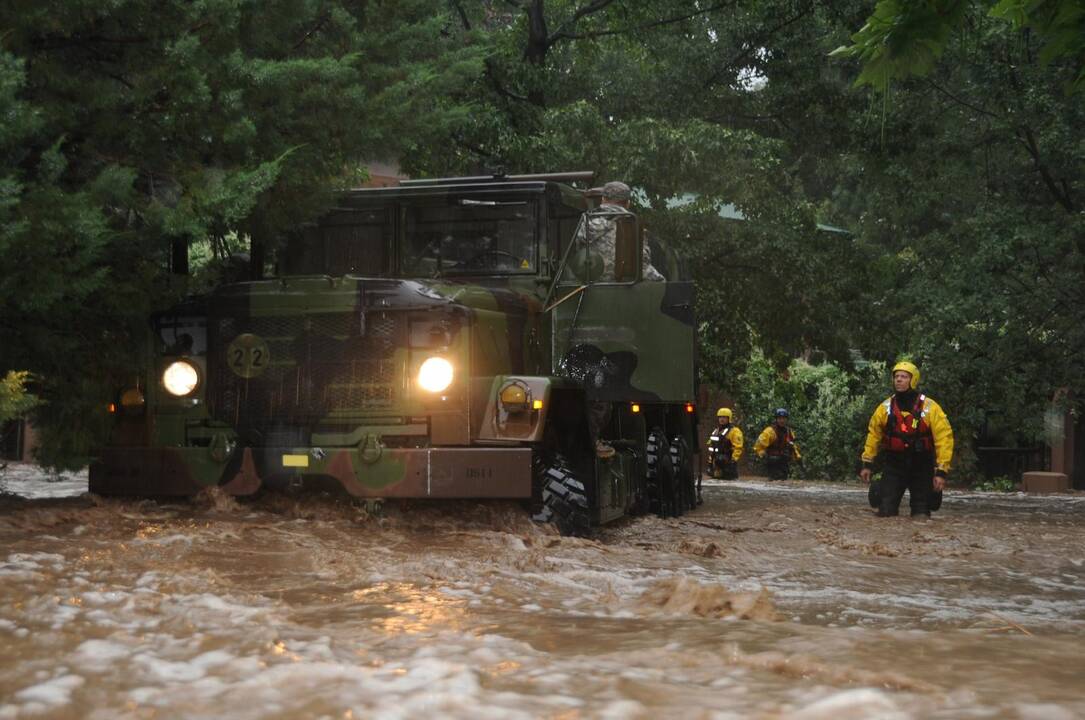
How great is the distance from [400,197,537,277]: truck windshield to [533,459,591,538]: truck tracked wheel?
1752mm

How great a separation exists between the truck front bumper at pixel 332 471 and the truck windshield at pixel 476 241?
1.98m

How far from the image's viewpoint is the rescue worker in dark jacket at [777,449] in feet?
79.0

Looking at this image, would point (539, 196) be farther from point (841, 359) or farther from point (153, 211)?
point (841, 359)

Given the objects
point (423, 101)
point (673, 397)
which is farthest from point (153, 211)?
point (673, 397)

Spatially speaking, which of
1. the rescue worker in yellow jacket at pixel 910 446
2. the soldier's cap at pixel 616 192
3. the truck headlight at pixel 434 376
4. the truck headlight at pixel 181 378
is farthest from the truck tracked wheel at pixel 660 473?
the truck headlight at pixel 181 378

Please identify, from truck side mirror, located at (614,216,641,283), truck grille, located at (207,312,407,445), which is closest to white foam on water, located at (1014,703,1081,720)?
truck grille, located at (207,312,407,445)

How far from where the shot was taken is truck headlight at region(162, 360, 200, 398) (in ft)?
31.4

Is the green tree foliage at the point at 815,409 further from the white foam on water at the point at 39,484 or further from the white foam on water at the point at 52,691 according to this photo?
the white foam on water at the point at 52,691

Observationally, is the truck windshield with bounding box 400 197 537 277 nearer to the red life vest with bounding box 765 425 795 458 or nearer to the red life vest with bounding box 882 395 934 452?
the red life vest with bounding box 882 395 934 452

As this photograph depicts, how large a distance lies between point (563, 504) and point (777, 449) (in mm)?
15272

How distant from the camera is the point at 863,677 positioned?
4.48 m

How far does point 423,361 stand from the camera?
9180 millimetres

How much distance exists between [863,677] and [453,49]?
974 cm

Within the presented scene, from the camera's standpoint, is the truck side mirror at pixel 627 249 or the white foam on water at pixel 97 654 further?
the truck side mirror at pixel 627 249
